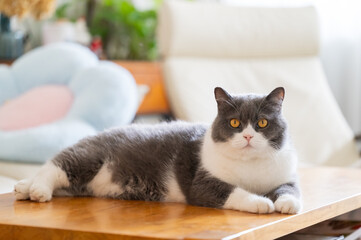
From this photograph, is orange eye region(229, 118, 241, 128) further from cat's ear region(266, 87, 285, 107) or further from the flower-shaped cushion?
the flower-shaped cushion

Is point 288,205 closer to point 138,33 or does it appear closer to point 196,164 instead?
point 196,164

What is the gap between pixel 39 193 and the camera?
125cm

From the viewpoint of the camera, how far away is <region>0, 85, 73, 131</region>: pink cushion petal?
2.27 metres

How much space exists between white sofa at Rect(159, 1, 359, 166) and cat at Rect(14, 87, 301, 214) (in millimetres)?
1138

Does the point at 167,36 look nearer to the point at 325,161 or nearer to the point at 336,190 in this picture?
the point at 325,161

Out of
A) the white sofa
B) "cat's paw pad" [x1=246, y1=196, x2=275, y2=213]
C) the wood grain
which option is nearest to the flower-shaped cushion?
the white sofa

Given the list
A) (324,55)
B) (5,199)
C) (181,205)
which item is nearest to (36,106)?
(5,199)

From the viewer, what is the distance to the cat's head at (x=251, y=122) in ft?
3.85

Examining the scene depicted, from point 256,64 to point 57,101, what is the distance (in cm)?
101

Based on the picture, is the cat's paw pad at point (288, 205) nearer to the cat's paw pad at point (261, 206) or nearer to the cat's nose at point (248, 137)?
the cat's paw pad at point (261, 206)

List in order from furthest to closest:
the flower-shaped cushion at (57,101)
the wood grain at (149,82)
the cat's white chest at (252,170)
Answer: the wood grain at (149,82), the flower-shaped cushion at (57,101), the cat's white chest at (252,170)

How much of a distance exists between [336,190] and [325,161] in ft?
4.06

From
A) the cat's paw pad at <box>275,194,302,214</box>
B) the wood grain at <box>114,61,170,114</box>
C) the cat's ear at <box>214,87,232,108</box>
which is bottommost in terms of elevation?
the wood grain at <box>114,61,170,114</box>

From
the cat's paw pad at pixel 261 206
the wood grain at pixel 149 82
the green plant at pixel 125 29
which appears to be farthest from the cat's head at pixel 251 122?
the green plant at pixel 125 29
